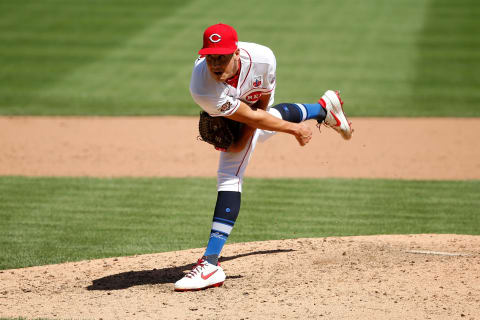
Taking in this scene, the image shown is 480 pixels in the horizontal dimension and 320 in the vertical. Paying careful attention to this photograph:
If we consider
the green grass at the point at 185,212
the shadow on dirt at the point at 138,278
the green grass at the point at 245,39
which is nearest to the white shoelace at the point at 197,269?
the shadow on dirt at the point at 138,278

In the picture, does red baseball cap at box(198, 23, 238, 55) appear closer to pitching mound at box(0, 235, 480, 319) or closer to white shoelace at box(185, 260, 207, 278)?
white shoelace at box(185, 260, 207, 278)

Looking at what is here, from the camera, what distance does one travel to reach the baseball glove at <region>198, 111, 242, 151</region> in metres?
4.86

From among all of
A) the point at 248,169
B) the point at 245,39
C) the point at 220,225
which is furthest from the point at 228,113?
the point at 245,39

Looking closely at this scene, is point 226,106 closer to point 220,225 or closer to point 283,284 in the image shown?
point 220,225

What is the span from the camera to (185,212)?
24.5 ft

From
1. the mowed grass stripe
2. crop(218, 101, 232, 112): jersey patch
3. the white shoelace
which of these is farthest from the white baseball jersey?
the mowed grass stripe

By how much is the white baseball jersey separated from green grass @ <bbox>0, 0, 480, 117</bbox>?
7388 millimetres

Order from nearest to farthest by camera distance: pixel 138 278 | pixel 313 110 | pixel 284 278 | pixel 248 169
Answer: pixel 284 278, pixel 138 278, pixel 313 110, pixel 248 169

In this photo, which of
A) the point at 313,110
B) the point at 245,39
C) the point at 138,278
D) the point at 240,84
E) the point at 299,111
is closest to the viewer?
the point at 240,84

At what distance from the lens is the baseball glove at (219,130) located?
15.9 ft

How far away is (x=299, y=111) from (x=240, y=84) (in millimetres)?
901

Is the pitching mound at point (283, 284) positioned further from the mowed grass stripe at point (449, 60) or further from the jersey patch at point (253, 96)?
the mowed grass stripe at point (449, 60)

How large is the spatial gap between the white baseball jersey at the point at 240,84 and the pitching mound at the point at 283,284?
127 cm

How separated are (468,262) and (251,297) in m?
1.69
